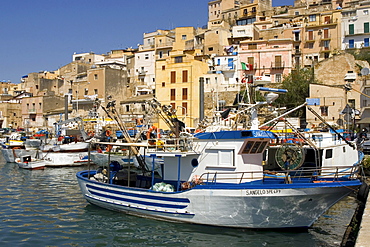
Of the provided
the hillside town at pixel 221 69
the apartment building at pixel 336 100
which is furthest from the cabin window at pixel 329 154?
the apartment building at pixel 336 100

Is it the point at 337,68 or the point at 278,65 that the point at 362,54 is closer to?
the point at 337,68

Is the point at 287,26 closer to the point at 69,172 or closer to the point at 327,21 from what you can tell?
the point at 327,21

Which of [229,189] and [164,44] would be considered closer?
[229,189]

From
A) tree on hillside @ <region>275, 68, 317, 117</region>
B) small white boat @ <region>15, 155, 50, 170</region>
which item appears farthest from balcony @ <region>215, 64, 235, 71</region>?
small white boat @ <region>15, 155, 50, 170</region>

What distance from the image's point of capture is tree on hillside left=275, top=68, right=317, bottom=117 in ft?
134

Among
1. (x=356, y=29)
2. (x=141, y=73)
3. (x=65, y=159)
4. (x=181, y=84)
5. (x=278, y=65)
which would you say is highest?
(x=356, y=29)

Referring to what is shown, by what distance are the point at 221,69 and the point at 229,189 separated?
1421 inches

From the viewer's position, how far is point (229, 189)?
12961 mm

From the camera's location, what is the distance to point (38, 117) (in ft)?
217

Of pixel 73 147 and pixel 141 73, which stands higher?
pixel 141 73

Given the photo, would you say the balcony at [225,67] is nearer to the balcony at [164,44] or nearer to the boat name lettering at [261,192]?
the balcony at [164,44]

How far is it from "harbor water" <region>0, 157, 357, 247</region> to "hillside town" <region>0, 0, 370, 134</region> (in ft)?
50.4

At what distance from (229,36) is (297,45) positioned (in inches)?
444

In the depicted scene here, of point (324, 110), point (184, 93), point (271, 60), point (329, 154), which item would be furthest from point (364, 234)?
point (271, 60)
